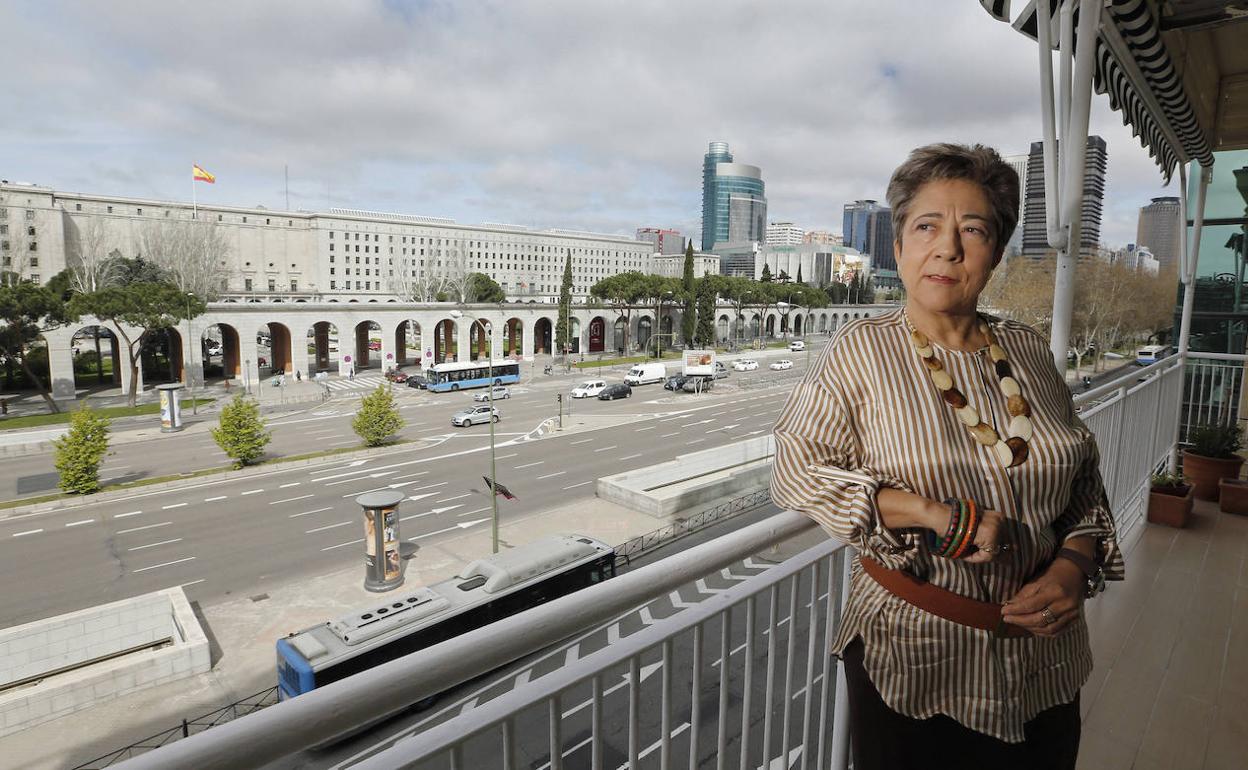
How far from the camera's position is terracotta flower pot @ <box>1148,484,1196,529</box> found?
5332 millimetres

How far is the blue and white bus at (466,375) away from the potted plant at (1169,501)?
110ft

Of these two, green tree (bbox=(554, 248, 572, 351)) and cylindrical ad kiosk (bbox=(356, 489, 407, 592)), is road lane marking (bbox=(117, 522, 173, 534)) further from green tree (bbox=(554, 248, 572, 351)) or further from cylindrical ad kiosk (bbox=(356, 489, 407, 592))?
green tree (bbox=(554, 248, 572, 351))

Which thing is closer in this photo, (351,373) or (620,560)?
(620,560)

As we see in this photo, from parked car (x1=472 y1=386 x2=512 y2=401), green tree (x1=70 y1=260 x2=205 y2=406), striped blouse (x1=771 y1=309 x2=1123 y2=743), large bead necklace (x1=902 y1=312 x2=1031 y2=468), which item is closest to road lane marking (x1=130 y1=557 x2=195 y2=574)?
striped blouse (x1=771 y1=309 x2=1123 y2=743)

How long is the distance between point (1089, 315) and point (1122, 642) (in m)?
30.9

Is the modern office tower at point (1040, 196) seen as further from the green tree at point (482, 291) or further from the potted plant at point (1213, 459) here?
the green tree at point (482, 291)

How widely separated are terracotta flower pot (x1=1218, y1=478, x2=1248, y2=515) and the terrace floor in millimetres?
1045

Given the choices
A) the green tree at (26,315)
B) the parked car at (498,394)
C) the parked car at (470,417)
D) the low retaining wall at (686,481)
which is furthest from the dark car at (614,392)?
the green tree at (26,315)

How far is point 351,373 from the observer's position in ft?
142

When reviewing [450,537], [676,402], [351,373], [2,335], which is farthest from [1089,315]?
[2,335]

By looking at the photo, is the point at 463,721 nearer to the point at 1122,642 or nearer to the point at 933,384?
the point at 933,384

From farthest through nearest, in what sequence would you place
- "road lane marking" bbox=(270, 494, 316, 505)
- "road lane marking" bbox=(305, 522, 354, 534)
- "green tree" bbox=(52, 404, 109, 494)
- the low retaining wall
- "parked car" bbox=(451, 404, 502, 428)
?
"parked car" bbox=(451, 404, 502, 428) → "road lane marking" bbox=(270, 494, 316, 505) → "green tree" bbox=(52, 404, 109, 494) → the low retaining wall → "road lane marking" bbox=(305, 522, 354, 534)

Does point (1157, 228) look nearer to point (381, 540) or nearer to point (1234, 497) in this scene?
point (1234, 497)

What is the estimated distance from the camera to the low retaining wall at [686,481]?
56.4ft
